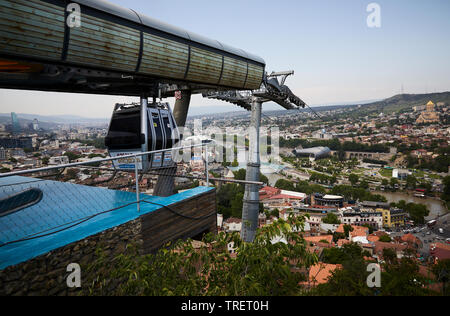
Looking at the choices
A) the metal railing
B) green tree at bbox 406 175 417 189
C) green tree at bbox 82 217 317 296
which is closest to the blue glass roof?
the metal railing

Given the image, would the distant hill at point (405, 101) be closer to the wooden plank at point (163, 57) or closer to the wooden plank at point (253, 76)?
the wooden plank at point (253, 76)

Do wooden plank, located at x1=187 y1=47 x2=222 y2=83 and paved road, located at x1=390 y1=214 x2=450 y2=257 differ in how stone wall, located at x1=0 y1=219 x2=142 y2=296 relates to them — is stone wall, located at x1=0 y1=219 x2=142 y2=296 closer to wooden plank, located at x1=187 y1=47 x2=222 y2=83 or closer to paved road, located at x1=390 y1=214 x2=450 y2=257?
wooden plank, located at x1=187 y1=47 x2=222 y2=83

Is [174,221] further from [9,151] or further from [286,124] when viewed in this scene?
[286,124]

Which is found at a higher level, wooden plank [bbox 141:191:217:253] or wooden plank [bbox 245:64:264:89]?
wooden plank [bbox 245:64:264:89]

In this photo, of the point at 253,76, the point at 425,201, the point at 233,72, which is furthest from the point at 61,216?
the point at 425,201

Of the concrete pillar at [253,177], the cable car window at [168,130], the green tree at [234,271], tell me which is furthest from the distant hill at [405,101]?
the green tree at [234,271]

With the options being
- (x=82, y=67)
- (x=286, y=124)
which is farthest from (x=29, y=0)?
(x=286, y=124)
